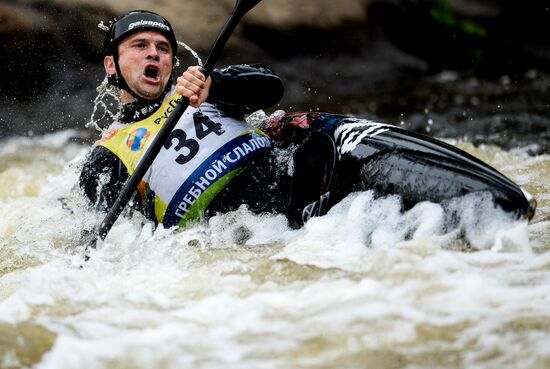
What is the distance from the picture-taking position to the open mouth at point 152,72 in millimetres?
3633

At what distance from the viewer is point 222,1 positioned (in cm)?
849

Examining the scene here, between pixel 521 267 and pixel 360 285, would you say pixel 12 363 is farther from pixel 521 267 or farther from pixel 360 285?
pixel 521 267

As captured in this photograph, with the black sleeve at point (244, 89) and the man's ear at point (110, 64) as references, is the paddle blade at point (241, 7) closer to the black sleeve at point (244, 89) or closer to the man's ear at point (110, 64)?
the black sleeve at point (244, 89)

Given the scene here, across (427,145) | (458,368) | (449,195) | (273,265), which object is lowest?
(458,368)

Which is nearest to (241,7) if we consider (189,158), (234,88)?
(234,88)

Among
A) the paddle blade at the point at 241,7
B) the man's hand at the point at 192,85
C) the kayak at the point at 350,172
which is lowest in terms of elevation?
the kayak at the point at 350,172

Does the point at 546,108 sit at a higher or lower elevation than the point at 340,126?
higher

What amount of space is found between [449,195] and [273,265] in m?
0.75

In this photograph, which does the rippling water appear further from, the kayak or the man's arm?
the man's arm

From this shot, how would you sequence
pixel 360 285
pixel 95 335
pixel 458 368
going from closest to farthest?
pixel 458 368
pixel 95 335
pixel 360 285

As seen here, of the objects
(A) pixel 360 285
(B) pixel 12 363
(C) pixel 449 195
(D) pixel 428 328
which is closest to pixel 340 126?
(C) pixel 449 195

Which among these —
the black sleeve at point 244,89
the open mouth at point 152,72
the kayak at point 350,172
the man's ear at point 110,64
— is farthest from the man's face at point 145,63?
the kayak at point 350,172

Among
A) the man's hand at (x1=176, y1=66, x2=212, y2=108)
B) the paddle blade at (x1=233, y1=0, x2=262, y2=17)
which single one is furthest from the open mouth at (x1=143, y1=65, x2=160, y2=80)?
the paddle blade at (x1=233, y1=0, x2=262, y2=17)

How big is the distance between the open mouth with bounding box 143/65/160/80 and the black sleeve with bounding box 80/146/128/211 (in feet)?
1.41
